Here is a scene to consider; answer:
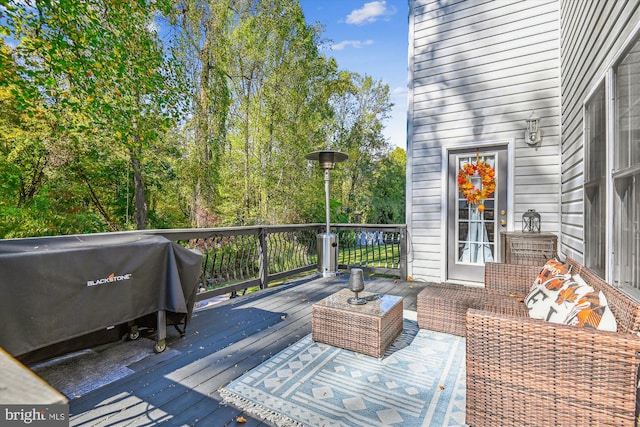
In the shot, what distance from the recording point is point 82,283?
1.92 metres

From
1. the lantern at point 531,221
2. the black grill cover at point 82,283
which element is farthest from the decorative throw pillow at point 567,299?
the black grill cover at point 82,283

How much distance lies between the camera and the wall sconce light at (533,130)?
156 inches

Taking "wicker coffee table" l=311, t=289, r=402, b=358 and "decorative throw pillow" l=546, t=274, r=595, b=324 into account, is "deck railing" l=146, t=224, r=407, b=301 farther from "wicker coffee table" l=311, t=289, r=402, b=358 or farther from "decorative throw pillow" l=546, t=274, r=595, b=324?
"decorative throw pillow" l=546, t=274, r=595, b=324

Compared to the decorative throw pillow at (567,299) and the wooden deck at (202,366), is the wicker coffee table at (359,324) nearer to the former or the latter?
the wooden deck at (202,366)

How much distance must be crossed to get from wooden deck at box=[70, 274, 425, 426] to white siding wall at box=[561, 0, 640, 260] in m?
1.92

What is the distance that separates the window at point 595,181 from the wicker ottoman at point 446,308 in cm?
86

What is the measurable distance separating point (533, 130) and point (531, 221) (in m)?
1.18

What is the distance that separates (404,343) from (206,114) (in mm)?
8011

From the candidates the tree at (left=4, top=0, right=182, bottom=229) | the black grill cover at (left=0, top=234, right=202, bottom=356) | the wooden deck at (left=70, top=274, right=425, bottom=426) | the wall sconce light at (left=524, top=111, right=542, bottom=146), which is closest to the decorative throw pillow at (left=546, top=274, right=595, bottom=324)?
the wooden deck at (left=70, top=274, right=425, bottom=426)

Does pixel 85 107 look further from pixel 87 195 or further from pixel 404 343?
pixel 404 343

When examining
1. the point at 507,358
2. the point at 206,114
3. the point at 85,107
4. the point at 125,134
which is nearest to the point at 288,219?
the point at 206,114

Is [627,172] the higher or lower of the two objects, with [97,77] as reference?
lower

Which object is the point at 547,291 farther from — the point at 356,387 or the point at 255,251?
the point at 255,251

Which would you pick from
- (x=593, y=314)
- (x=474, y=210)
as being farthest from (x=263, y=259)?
Answer: (x=593, y=314)
